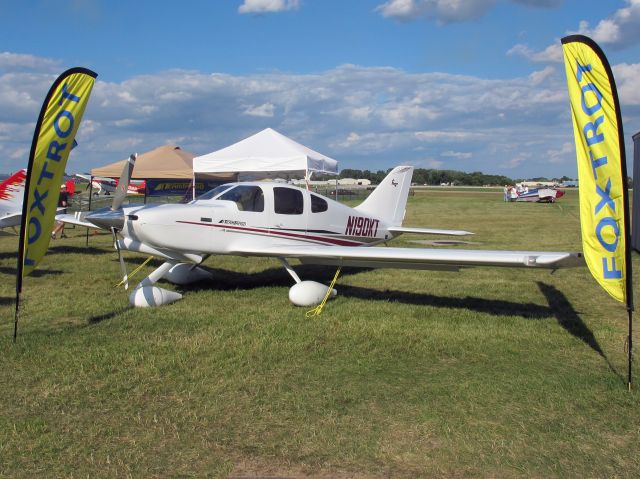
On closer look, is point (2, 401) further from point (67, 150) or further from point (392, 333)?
point (392, 333)

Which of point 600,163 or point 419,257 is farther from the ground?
point 600,163


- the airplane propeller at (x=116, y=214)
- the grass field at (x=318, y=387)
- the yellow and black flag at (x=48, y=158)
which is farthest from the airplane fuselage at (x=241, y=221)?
the yellow and black flag at (x=48, y=158)

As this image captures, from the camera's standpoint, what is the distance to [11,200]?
1214 centimetres

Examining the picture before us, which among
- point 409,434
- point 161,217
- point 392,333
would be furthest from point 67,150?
point 409,434

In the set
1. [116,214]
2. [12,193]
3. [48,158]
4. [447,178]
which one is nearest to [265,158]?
[12,193]

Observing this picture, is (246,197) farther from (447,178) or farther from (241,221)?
(447,178)

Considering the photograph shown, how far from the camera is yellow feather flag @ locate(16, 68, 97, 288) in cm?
532

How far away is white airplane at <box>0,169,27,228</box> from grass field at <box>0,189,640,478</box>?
421cm

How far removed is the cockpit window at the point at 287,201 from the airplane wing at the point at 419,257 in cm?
66

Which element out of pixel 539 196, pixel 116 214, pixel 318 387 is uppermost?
pixel 539 196

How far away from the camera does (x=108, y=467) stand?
125 inches

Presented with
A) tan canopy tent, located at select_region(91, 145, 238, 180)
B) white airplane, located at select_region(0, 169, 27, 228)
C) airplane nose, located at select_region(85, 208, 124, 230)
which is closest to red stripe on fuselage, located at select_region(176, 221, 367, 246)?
airplane nose, located at select_region(85, 208, 124, 230)

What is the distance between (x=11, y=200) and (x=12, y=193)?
16 cm

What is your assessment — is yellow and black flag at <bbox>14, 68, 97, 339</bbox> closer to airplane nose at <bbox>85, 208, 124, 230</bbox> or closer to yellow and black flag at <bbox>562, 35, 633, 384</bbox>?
airplane nose at <bbox>85, 208, 124, 230</bbox>
